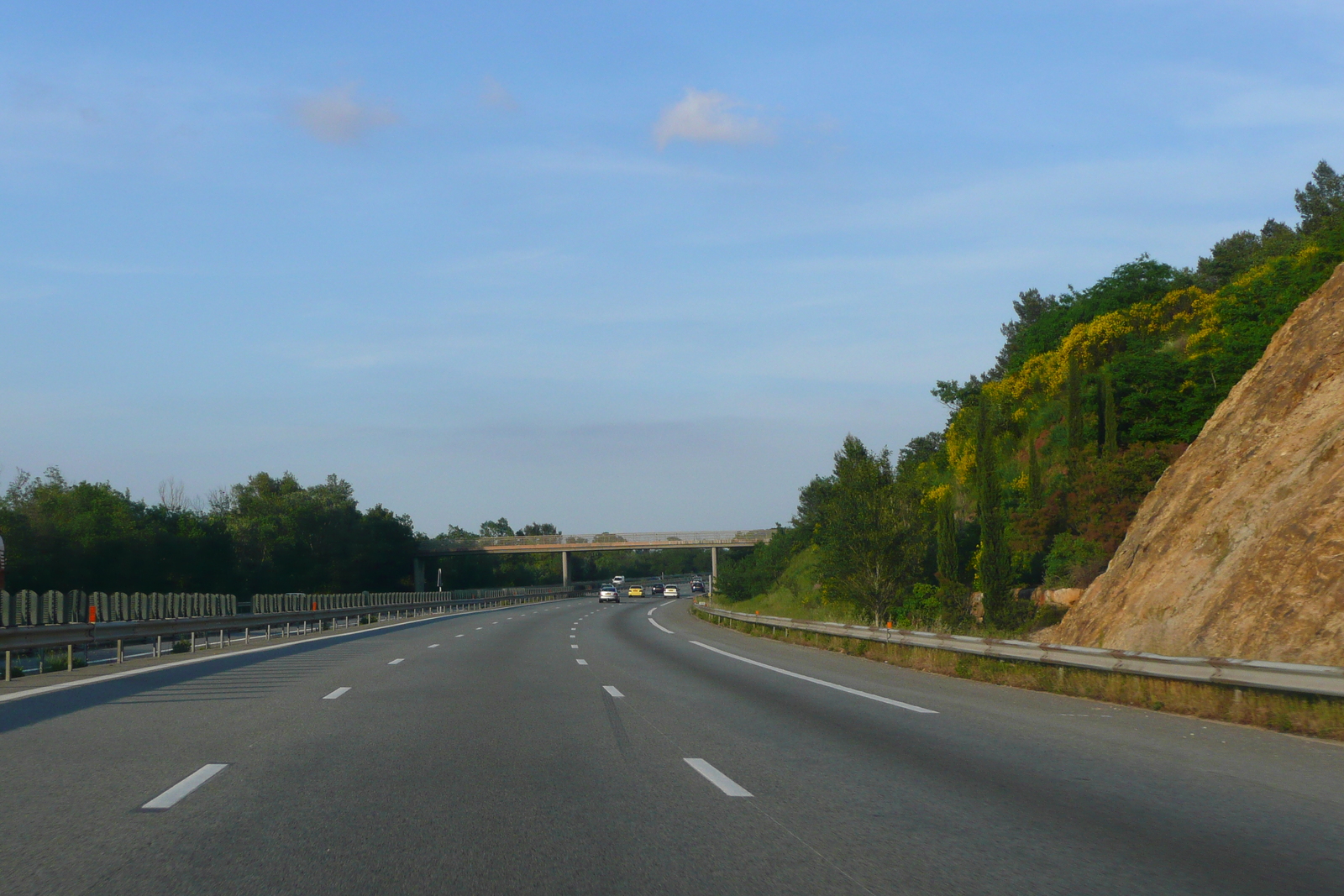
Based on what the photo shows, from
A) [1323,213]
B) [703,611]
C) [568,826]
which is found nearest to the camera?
[568,826]

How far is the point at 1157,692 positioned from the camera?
15062 mm

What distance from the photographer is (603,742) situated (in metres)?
11.5

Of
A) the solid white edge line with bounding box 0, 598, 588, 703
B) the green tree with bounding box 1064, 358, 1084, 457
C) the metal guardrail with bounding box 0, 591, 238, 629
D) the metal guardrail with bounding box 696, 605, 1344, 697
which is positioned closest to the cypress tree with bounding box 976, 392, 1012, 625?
the green tree with bounding box 1064, 358, 1084, 457

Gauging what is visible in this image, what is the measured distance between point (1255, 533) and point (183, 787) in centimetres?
2137

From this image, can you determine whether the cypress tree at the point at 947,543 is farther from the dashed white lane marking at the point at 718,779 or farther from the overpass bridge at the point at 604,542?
the overpass bridge at the point at 604,542

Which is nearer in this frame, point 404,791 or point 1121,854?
point 1121,854

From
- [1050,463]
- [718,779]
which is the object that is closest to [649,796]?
[718,779]

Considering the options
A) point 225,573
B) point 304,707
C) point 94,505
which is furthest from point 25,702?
point 225,573

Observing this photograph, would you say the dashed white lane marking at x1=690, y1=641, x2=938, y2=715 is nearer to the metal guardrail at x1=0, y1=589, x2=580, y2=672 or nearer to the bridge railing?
the metal guardrail at x1=0, y1=589, x2=580, y2=672

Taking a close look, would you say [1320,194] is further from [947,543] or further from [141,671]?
[141,671]

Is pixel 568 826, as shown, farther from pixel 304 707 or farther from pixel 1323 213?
pixel 1323 213

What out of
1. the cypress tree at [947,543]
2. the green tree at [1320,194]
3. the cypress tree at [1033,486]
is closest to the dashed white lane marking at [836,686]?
the cypress tree at [947,543]

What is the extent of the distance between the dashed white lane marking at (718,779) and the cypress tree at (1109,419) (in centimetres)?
5039

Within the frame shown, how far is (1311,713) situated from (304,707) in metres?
11.1
